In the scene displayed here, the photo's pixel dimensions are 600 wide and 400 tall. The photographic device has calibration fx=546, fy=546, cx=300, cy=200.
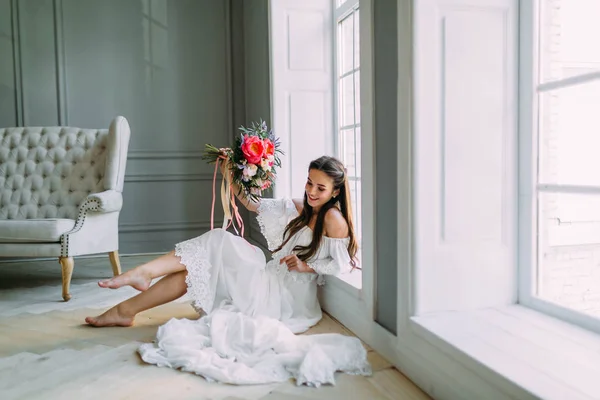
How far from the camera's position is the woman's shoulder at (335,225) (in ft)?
8.51

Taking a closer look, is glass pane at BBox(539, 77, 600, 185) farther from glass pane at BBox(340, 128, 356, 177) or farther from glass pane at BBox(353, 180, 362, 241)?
glass pane at BBox(340, 128, 356, 177)

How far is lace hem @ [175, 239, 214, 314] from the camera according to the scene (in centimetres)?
252

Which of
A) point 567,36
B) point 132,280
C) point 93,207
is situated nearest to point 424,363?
point 567,36

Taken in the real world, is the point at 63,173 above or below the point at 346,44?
below

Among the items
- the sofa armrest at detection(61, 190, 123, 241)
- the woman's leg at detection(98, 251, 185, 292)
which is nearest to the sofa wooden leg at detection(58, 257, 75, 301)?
the sofa armrest at detection(61, 190, 123, 241)

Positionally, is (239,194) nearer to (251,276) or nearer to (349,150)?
(251,276)

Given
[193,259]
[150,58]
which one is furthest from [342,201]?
[150,58]

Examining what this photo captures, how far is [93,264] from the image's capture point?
14.9ft

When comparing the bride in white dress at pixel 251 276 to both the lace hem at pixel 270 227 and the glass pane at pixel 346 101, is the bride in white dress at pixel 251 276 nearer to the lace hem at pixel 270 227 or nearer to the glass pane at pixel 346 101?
the lace hem at pixel 270 227

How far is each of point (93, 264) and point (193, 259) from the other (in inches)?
92.3

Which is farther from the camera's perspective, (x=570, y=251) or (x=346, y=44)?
(x=346, y=44)

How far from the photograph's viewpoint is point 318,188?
8.44ft

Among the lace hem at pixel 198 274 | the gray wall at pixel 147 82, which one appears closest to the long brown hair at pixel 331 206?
the lace hem at pixel 198 274

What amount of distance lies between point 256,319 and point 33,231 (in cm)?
183
